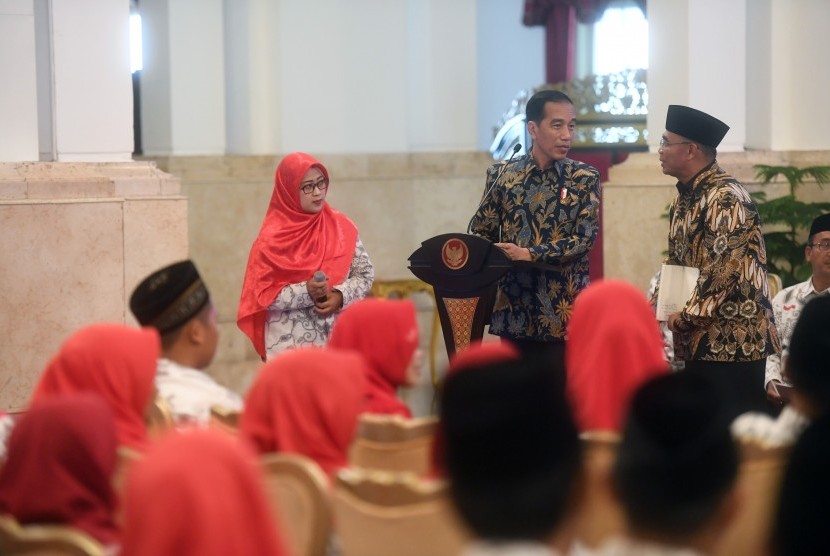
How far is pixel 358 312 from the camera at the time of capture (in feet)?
11.8

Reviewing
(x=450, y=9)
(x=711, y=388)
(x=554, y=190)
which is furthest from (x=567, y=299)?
(x=450, y=9)

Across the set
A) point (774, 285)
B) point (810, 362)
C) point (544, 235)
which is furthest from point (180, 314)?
point (774, 285)

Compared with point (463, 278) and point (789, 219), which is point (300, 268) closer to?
point (463, 278)

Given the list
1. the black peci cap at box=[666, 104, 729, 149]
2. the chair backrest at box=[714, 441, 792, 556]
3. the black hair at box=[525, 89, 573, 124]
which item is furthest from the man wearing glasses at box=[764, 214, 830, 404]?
the chair backrest at box=[714, 441, 792, 556]

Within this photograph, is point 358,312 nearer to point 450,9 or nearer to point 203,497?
point 203,497

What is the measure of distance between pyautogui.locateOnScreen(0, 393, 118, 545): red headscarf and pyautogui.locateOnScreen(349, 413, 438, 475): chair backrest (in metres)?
0.73

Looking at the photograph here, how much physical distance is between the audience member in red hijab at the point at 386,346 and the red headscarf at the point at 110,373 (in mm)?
643

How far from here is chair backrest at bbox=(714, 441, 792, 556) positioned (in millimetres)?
2502

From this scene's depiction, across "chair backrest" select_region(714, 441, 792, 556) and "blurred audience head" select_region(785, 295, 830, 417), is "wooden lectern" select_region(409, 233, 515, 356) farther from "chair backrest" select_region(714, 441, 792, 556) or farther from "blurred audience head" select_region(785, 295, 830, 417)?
"chair backrest" select_region(714, 441, 792, 556)

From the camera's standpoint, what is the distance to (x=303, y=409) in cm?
268

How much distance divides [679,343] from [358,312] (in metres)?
1.65

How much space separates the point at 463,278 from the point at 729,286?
0.98 meters

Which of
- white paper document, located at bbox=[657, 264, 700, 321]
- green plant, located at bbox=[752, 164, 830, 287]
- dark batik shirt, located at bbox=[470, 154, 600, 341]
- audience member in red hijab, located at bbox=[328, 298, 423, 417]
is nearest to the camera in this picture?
audience member in red hijab, located at bbox=[328, 298, 423, 417]

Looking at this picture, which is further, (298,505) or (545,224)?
(545,224)
